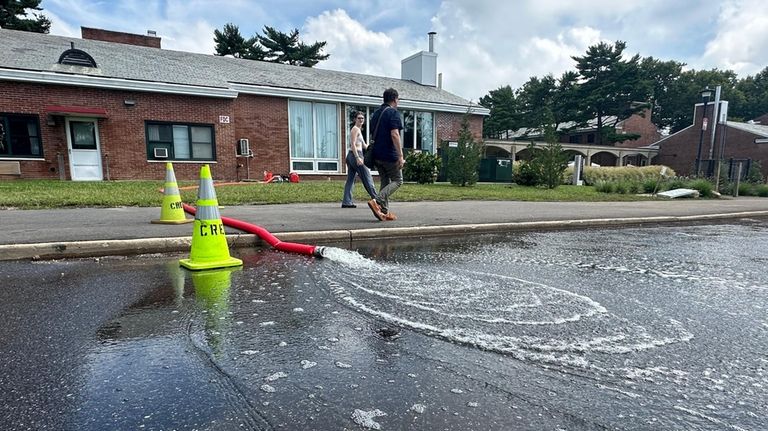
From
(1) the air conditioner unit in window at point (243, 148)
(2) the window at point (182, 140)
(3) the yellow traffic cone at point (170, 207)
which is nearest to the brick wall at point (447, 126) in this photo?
(1) the air conditioner unit in window at point (243, 148)

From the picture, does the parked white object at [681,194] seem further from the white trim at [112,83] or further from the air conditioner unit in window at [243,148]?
the white trim at [112,83]

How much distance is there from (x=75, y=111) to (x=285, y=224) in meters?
12.5

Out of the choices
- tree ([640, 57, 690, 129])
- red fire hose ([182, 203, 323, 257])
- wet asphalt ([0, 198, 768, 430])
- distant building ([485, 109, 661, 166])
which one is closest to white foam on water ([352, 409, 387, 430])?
wet asphalt ([0, 198, 768, 430])

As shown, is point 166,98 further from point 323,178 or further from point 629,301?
point 629,301

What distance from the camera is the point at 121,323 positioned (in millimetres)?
2809

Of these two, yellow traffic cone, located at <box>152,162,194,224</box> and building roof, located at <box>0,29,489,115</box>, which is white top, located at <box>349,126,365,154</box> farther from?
building roof, located at <box>0,29,489,115</box>

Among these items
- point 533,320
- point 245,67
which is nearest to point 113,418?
point 533,320

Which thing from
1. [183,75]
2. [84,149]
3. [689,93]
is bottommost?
[84,149]

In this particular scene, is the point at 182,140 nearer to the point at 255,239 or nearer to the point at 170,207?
the point at 170,207

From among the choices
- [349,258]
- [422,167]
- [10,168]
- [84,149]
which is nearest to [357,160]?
[349,258]

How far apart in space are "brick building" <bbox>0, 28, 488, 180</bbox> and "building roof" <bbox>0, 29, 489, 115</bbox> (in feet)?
0.16

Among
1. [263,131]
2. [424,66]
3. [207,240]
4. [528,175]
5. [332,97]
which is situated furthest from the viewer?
[424,66]

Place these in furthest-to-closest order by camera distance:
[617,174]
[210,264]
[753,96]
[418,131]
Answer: [753,96], [617,174], [418,131], [210,264]

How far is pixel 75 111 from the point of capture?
47.2 feet
